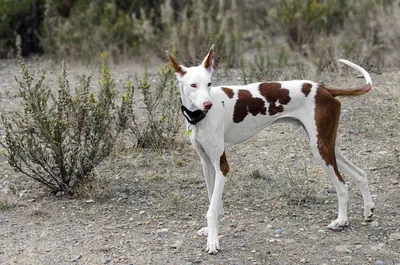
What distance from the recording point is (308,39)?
1180 centimetres

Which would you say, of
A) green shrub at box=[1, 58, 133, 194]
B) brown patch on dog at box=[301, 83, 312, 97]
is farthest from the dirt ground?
brown patch on dog at box=[301, 83, 312, 97]

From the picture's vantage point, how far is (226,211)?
5.43 metres

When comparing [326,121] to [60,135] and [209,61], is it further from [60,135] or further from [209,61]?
[60,135]

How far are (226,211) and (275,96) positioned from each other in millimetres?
1134

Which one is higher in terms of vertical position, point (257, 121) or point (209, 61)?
point (209, 61)

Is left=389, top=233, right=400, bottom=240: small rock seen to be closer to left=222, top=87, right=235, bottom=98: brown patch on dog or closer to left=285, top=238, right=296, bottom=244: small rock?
left=285, top=238, right=296, bottom=244: small rock

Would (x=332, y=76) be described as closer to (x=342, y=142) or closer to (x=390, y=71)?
(x=390, y=71)

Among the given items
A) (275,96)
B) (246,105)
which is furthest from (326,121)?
(246,105)

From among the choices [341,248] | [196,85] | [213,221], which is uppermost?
[196,85]

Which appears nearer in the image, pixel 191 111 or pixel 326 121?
pixel 191 111

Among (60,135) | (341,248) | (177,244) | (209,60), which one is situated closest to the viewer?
(209,60)

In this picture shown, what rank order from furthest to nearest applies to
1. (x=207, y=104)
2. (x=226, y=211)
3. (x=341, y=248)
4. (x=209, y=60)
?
1. (x=226, y=211)
2. (x=341, y=248)
3. (x=209, y=60)
4. (x=207, y=104)

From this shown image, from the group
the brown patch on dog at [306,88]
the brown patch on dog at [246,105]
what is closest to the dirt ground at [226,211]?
the brown patch on dog at [246,105]

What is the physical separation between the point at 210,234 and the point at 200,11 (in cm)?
790
